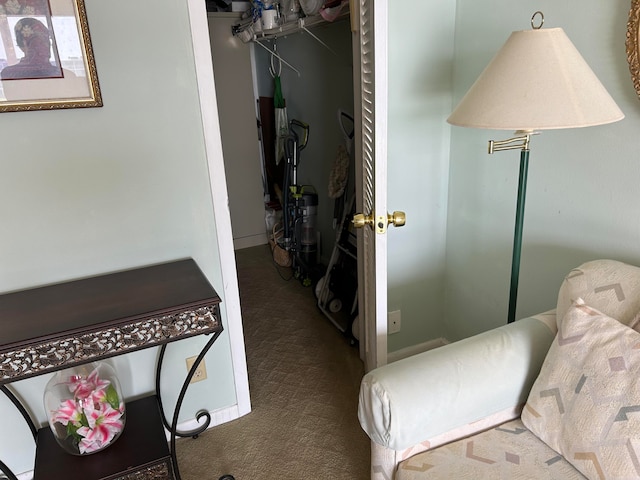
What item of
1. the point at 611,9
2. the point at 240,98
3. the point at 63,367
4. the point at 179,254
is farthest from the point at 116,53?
the point at 240,98

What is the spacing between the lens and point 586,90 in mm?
1153

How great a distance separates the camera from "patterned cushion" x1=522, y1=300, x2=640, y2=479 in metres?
1.05

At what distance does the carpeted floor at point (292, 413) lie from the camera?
1.79 m

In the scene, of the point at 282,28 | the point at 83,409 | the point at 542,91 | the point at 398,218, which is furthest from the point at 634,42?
the point at 83,409

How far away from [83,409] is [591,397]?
142 centimetres

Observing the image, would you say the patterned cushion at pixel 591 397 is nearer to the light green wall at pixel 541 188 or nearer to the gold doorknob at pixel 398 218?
the light green wall at pixel 541 188

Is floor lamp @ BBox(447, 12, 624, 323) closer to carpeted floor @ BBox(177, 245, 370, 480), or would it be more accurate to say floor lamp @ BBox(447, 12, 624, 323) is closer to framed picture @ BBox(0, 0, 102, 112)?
framed picture @ BBox(0, 0, 102, 112)

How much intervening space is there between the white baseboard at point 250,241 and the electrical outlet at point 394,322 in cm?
207

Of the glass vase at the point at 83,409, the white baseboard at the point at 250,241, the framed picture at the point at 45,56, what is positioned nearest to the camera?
the framed picture at the point at 45,56

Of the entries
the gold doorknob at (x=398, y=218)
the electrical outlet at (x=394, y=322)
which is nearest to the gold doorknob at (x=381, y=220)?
the gold doorknob at (x=398, y=218)

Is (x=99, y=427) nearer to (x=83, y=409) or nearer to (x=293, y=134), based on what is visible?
(x=83, y=409)

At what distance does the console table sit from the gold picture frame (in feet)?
4.39

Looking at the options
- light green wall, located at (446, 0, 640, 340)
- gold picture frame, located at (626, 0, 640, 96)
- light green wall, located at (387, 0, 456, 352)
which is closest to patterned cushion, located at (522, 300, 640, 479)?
light green wall, located at (446, 0, 640, 340)

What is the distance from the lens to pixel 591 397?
44.0 inches
